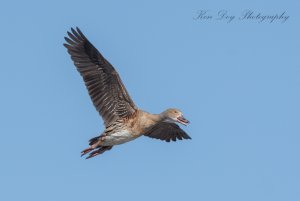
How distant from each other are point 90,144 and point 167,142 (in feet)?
10.2

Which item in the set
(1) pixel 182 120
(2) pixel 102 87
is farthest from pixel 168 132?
(2) pixel 102 87

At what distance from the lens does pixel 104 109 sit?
53.8 ft

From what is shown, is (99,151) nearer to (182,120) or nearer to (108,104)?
(108,104)

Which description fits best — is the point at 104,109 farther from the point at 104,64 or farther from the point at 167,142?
the point at 167,142

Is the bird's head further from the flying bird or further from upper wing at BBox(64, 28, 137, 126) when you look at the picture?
upper wing at BBox(64, 28, 137, 126)

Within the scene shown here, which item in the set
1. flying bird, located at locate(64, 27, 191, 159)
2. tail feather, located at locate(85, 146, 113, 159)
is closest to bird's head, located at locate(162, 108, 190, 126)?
flying bird, located at locate(64, 27, 191, 159)

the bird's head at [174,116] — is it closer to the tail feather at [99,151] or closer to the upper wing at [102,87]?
the upper wing at [102,87]

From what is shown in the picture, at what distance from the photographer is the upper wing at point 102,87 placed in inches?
637

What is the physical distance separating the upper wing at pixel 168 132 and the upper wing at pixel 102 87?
2020 mm

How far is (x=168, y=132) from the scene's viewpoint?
1861 cm

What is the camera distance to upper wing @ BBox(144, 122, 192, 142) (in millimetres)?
18375

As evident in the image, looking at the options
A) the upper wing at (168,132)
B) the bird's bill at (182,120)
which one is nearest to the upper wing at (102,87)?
the bird's bill at (182,120)

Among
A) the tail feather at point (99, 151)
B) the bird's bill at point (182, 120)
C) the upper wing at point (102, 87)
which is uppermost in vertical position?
the upper wing at point (102, 87)

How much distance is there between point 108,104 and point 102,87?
410 millimetres
